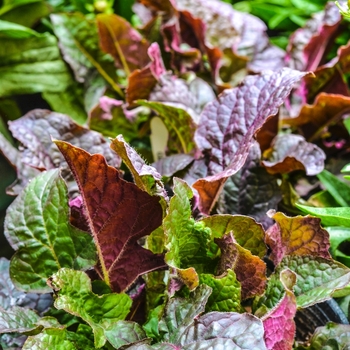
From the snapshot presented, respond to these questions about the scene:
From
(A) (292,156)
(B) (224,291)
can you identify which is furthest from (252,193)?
(B) (224,291)

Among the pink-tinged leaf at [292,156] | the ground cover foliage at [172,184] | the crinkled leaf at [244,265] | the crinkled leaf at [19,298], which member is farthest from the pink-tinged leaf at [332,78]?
the crinkled leaf at [19,298]

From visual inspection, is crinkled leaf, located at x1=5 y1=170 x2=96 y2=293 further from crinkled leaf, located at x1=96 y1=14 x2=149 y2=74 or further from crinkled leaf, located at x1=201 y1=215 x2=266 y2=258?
crinkled leaf, located at x1=96 y1=14 x2=149 y2=74

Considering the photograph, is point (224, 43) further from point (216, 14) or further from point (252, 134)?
point (252, 134)

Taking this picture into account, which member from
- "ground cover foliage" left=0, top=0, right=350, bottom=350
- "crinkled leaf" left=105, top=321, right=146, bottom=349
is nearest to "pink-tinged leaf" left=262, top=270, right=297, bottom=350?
"ground cover foliage" left=0, top=0, right=350, bottom=350

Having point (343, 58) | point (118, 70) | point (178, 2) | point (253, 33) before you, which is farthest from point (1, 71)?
point (343, 58)

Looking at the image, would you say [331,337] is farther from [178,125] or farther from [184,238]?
[178,125]
